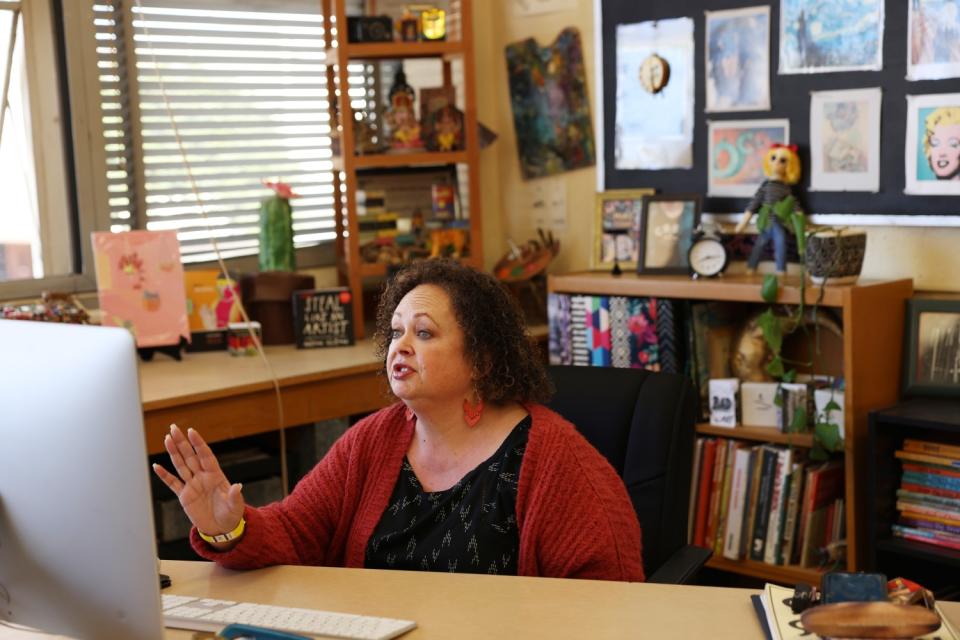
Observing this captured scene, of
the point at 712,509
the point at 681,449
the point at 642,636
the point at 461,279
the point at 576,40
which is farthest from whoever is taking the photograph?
the point at 576,40

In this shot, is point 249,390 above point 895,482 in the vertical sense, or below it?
above

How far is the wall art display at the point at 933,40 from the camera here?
9.33ft

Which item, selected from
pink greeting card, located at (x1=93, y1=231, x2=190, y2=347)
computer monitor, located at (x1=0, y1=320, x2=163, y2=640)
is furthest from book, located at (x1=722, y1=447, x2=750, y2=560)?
computer monitor, located at (x1=0, y1=320, x2=163, y2=640)

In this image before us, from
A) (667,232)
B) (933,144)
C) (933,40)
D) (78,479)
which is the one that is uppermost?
(933,40)

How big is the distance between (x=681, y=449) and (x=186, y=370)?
4.89ft

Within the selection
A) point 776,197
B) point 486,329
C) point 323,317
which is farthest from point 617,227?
point 486,329

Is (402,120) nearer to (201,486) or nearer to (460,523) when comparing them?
(460,523)

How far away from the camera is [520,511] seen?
1.94 m

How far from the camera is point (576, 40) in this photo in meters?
3.79

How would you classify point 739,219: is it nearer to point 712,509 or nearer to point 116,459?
point 712,509

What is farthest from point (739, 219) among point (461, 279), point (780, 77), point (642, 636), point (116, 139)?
point (642, 636)

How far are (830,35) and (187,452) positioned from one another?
2.04 metres

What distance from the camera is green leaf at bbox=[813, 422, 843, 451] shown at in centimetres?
287

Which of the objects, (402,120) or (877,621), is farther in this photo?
(402,120)
